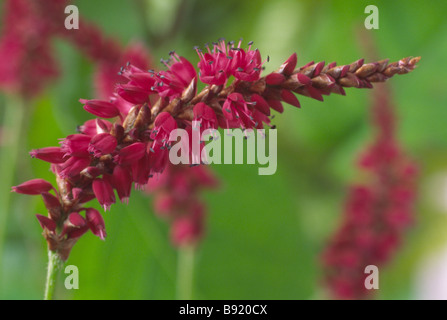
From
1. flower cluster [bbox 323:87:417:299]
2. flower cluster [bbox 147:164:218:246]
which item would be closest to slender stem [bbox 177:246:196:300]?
flower cluster [bbox 147:164:218:246]

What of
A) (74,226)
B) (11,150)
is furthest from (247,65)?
(11,150)

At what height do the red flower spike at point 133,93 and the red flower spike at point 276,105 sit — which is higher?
the red flower spike at point 133,93

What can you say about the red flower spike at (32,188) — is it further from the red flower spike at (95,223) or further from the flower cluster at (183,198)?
the flower cluster at (183,198)

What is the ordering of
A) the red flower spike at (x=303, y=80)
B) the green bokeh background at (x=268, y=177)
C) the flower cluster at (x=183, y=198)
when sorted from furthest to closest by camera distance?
the green bokeh background at (x=268, y=177)
the flower cluster at (x=183, y=198)
the red flower spike at (x=303, y=80)

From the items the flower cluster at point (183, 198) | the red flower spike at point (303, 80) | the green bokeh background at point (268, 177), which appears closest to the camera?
the red flower spike at point (303, 80)

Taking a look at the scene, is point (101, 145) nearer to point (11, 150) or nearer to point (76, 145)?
point (76, 145)

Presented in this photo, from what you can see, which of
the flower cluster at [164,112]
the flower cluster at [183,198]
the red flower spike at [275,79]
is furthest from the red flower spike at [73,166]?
the flower cluster at [183,198]

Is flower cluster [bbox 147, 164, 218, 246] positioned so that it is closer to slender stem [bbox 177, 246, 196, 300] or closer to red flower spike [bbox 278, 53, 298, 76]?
slender stem [bbox 177, 246, 196, 300]

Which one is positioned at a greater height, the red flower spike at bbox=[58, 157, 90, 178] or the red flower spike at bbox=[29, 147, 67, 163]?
the red flower spike at bbox=[29, 147, 67, 163]
